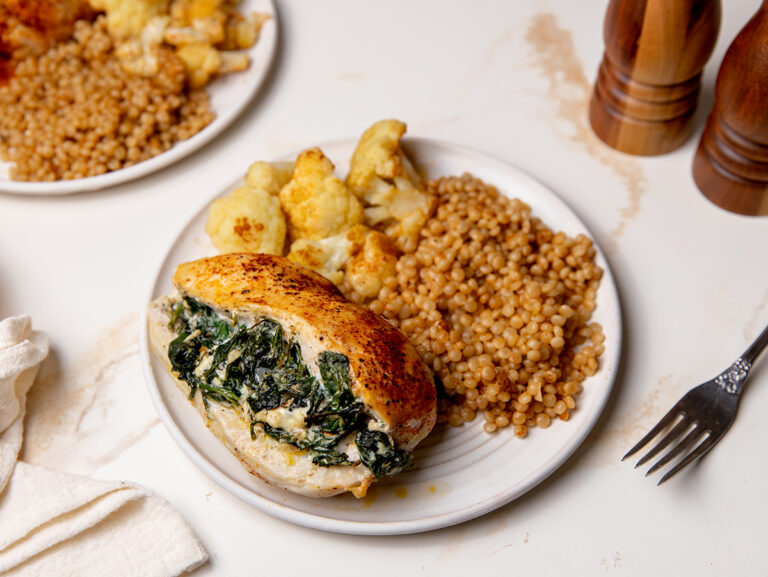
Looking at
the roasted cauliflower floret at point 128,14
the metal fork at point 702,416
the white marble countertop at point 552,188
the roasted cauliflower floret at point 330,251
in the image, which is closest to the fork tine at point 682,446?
the metal fork at point 702,416

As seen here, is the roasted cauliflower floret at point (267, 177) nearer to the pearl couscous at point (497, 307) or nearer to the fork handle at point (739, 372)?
the pearl couscous at point (497, 307)

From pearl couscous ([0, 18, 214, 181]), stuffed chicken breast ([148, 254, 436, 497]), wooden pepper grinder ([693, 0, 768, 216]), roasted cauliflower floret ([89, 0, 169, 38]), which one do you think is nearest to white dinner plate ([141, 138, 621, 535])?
stuffed chicken breast ([148, 254, 436, 497])

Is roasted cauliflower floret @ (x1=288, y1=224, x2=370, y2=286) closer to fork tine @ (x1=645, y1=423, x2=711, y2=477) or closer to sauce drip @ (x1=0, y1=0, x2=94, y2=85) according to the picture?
fork tine @ (x1=645, y1=423, x2=711, y2=477)

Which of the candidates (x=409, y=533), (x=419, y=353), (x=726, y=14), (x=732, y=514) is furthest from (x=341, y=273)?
(x=726, y=14)

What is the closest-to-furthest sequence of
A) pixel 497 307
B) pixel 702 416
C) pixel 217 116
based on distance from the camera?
pixel 702 416 < pixel 497 307 < pixel 217 116

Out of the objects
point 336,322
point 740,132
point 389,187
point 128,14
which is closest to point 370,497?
point 336,322

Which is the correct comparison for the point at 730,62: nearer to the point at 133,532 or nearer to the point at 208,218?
the point at 208,218

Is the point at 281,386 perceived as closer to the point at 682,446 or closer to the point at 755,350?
the point at 682,446
